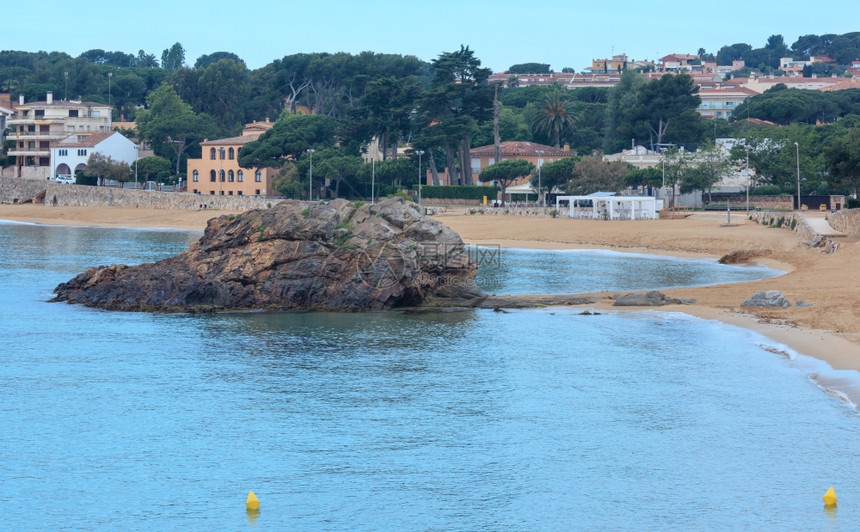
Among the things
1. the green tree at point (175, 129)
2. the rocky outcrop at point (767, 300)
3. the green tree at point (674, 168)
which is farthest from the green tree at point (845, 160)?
the green tree at point (175, 129)

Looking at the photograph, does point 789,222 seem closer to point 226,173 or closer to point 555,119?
point 555,119

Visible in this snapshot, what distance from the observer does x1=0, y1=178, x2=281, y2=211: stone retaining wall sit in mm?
121750

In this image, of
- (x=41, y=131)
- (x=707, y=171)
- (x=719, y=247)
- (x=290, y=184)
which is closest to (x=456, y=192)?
(x=290, y=184)

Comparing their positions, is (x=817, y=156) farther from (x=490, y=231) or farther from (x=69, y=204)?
(x=69, y=204)

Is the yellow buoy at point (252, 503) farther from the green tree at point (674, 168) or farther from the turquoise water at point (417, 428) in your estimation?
the green tree at point (674, 168)

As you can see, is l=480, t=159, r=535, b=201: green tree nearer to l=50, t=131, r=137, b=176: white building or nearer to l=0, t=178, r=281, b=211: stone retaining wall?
l=0, t=178, r=281, b=211: stone retaining wall

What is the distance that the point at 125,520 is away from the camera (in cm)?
1938

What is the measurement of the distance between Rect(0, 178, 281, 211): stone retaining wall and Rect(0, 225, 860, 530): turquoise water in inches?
3263

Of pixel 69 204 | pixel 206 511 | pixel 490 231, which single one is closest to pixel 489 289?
pixel 206 511

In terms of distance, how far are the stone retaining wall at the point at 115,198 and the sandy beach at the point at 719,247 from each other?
240 centimetres

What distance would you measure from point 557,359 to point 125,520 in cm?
1690

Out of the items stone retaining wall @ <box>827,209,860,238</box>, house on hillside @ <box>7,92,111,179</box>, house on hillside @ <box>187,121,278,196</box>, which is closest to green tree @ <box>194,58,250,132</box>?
house on hillside @ <box>7,92,111,179</box>

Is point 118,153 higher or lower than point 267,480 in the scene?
higher

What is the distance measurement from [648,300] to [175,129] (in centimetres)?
11780
